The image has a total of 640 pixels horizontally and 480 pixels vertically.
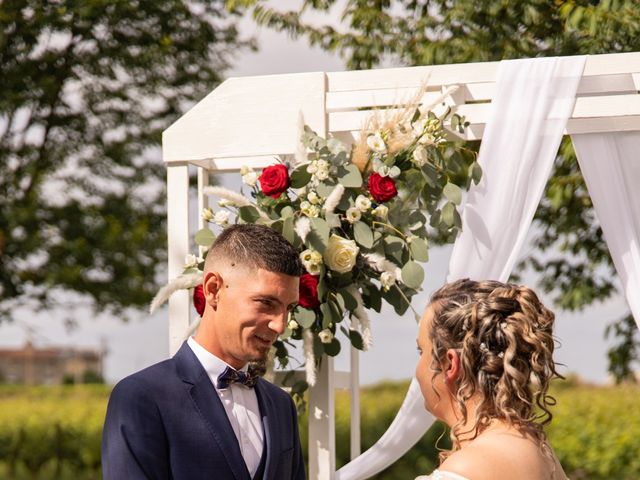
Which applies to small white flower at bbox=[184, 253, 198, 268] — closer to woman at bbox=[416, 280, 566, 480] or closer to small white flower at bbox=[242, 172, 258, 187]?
small white flower at bbox=[242, 172, 258, 187]

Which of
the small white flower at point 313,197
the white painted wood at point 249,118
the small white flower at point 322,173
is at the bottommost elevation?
the small white flower at point 313,197

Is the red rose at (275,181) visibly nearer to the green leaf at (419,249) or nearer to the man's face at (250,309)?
the green leaf at (419,249)

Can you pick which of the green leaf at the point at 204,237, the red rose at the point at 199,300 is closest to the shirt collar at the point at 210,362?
the red rose at the point at 199,300

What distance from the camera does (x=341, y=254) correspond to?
14.1 feet

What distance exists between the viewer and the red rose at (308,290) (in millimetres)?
4328

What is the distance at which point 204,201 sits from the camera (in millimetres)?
4914

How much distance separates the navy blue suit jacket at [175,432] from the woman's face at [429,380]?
62cm

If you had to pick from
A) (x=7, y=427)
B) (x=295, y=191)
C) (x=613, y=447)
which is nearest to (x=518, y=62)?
(x=295, y=191)

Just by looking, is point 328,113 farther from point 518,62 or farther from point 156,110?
point 156,110

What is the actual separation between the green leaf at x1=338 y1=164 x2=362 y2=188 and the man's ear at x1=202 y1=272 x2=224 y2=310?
5.10ft

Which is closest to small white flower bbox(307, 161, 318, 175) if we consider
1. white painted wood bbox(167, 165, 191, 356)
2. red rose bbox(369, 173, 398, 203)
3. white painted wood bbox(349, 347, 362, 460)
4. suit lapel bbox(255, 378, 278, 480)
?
red rose bbox(369, 173, 398, 203)

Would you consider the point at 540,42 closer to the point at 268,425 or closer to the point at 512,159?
the point at 512,159

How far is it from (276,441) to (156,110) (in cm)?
951

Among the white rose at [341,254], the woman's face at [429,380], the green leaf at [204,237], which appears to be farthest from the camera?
the green leaf at [204,237]
